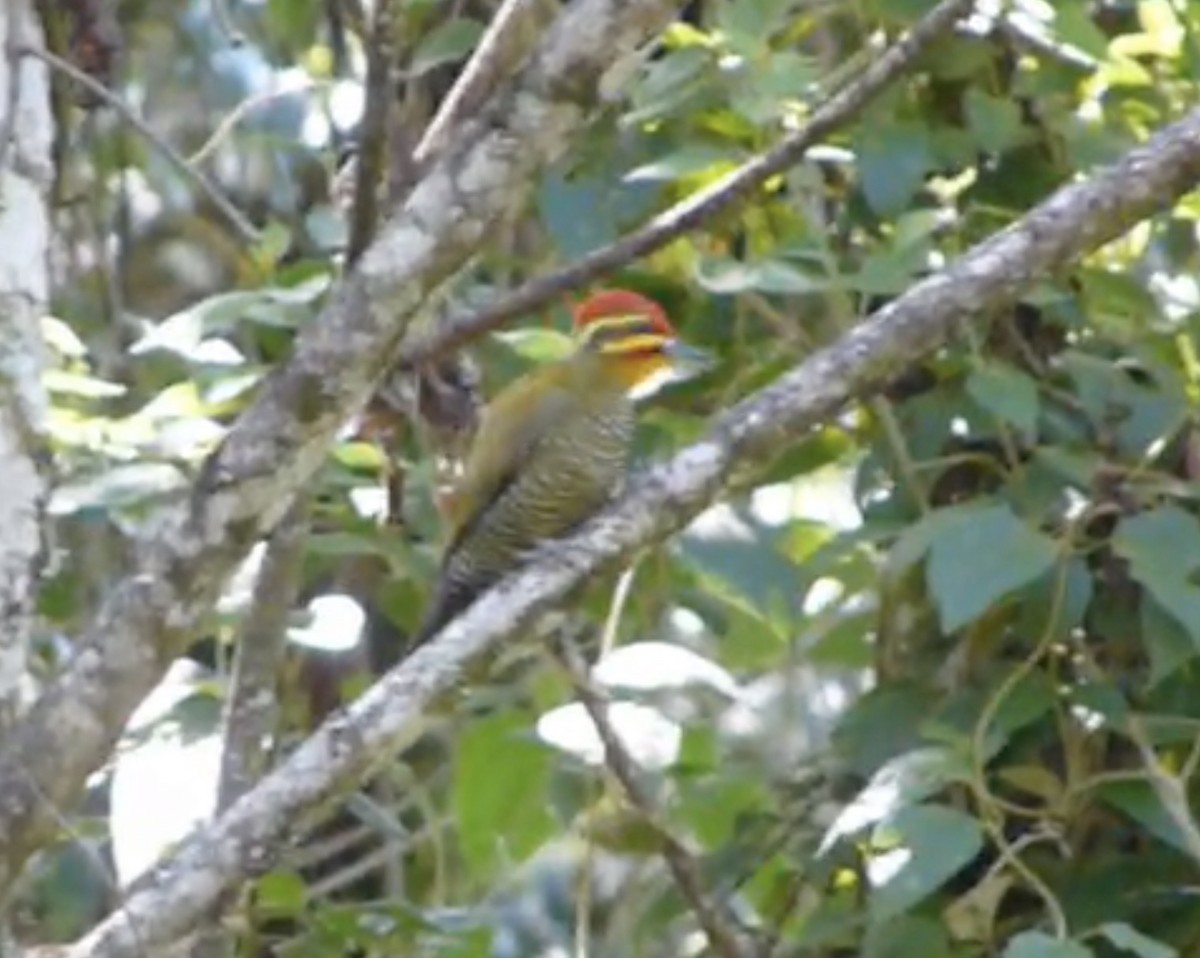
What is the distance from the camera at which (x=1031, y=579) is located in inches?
114

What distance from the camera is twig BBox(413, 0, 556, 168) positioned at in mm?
2828

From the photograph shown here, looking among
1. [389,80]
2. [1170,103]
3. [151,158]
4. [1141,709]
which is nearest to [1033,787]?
[1141,709]

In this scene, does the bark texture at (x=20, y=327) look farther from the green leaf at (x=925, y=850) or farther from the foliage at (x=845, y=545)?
the green leaf at (x=925, y=850)

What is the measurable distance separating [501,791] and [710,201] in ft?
2.03

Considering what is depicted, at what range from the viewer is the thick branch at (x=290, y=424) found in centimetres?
246

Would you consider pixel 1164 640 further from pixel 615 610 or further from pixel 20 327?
pixel 20 327

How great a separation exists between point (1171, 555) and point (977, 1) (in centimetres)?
71

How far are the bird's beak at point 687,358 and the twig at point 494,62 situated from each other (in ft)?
1.94

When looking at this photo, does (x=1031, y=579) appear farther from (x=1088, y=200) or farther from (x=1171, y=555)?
(x=1088, y=200)

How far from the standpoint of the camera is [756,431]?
2.68 m

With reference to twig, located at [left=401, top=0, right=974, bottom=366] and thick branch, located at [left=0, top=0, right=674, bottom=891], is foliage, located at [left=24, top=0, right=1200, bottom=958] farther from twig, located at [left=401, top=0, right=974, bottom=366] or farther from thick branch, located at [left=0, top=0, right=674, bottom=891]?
thick branch, located at [left=0, top=0, right=674, bottom=891]

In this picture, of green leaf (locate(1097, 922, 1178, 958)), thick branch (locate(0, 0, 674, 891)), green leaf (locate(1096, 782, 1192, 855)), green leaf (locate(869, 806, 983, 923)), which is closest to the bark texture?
thick branch (locate(0, 0, 674, 891))

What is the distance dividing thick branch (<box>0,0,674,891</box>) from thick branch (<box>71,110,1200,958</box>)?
133 mm

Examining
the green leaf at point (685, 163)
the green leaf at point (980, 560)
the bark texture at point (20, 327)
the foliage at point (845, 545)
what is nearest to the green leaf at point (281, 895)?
the foliage at point (845, 545)
